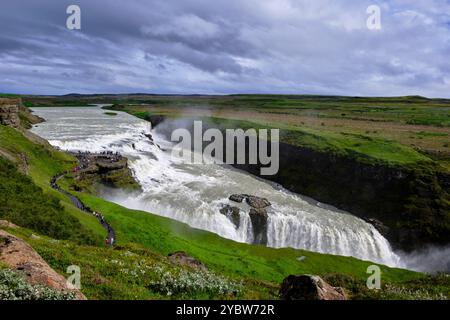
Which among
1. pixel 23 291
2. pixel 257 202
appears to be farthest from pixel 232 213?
pixel 23 291

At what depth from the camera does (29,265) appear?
1459cm

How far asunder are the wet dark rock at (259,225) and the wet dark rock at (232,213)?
201 centimetres

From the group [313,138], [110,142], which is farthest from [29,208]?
[313,138]

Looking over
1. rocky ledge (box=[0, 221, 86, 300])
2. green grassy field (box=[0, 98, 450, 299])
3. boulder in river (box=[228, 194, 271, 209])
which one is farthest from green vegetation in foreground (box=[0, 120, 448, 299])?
boulder in river (box=[228, 194, 271, 209])

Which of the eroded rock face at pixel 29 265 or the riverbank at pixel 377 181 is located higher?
the eroded rock face at pixel 29 265

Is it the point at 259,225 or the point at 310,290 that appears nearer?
the point at 310,290

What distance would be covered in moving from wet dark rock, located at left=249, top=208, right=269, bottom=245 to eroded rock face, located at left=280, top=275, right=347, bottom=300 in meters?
43.5

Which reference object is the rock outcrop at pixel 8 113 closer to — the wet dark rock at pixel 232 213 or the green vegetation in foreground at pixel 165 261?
the green vegetation in foreground at pixel 165 261

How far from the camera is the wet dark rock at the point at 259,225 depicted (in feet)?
197

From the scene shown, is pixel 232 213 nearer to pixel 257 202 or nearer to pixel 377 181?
pixel 257 202

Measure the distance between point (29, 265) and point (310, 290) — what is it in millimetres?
10617

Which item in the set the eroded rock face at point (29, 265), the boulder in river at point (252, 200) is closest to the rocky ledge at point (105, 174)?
the boulder in river at point (252, 200)

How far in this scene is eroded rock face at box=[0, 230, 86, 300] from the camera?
13500mm

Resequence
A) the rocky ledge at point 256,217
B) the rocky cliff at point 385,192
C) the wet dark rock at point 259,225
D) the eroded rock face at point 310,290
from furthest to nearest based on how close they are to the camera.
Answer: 1. the rocky cliff at point 385,192
2. the rocky ledge at point 256,217
3. the wet dark rock at point 259,225
4. the eroded rock face at point 310,290
